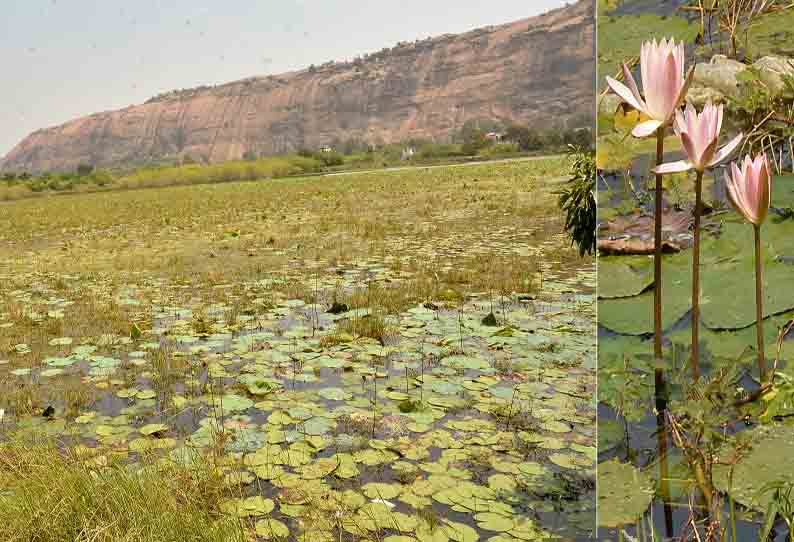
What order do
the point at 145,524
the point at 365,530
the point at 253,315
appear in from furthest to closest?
the point at 253,315 < the point at 365,530 < the point at 145,524

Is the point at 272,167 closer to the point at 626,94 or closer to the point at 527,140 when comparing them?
the point at 527,140

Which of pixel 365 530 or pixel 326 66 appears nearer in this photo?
→ pixel 365 530

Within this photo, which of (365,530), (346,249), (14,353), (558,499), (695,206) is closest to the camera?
(695,206)

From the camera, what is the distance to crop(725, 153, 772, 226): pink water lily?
42 centimetres

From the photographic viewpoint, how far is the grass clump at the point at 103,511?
121 centimetres

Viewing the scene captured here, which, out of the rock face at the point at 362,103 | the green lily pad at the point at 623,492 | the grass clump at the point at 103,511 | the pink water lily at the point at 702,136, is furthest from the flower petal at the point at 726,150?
the rock face at the point at 362,103

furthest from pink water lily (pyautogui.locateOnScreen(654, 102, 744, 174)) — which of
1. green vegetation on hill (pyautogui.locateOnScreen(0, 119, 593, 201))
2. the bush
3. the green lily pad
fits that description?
the bush

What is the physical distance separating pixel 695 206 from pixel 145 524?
1113mm

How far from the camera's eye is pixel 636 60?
48 centimetres

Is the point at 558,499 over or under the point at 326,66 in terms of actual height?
under

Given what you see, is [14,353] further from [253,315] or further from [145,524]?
[145,524]

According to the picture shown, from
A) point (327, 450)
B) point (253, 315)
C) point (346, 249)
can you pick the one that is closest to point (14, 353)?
point (253, 315)

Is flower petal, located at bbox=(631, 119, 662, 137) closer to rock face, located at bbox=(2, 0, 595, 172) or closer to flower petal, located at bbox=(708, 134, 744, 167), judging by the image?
flower petal, located at bbox=(708, 134, 744, 167)

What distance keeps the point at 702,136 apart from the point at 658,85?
4 centimetres
